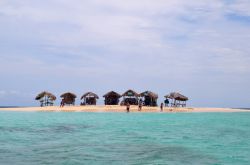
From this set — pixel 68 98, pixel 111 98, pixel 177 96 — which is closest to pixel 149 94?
pixel 177 96

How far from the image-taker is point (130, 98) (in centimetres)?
6675

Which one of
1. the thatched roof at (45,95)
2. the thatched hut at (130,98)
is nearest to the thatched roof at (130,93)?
the thatched hut at (130,98)

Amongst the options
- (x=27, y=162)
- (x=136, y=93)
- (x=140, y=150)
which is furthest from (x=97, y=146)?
(x=136, y=93)

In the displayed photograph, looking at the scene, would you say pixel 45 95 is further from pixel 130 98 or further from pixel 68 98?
pixel 130 98

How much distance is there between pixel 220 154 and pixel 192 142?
4.32 metres

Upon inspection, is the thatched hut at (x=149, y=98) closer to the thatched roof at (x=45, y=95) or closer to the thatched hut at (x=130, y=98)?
the thatched hut at (x=130, y=98)

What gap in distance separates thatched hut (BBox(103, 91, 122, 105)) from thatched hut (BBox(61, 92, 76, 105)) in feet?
19.1

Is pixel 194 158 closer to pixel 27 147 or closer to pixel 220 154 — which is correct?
pixel 220 154

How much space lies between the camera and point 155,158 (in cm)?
1492

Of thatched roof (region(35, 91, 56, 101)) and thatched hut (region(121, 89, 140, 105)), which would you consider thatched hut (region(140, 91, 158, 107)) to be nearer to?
thatched hut (region(121, 89, 140, 105))

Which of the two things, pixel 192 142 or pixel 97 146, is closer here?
pixel 97 146

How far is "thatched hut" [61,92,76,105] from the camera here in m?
68.1

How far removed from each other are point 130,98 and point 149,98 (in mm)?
3478

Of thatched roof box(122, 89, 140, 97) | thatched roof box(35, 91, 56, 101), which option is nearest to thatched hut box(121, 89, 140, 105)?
thatched roof box(122, 89, 140, 97)
